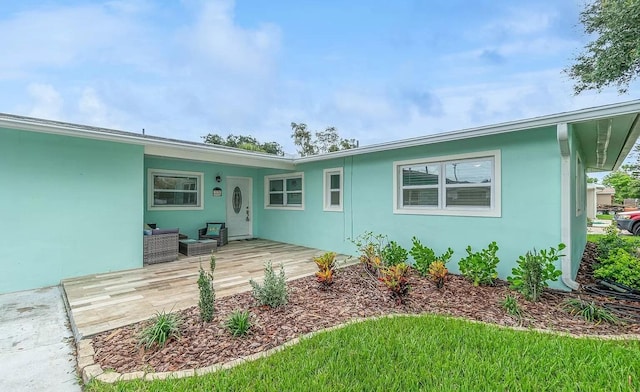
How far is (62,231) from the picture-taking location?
532cm

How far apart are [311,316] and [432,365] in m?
1.55

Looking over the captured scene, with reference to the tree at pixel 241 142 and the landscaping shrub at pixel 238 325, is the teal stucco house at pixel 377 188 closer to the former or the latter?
the landscaping shrub at pixel 238 325

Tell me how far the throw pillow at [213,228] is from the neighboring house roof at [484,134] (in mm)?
2323

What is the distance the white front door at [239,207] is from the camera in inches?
394

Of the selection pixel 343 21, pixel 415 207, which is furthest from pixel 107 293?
pixel 343 21

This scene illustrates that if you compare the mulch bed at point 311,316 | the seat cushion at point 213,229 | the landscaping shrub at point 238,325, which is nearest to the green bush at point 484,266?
the mulch bed at point 311,316

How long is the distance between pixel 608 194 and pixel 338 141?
93.1ft

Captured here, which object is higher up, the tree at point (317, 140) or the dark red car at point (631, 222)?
the tree at point (317, 140)

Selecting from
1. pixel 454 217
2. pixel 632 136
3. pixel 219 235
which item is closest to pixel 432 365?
pixel 454 217

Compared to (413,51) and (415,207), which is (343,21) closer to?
(413,51)

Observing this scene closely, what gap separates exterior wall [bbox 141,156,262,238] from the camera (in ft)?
27.1

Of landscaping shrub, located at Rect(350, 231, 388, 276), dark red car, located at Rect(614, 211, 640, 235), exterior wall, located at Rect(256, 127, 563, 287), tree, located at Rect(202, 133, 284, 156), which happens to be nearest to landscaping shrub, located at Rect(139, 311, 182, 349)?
landscaping shrub, located at Rect(350, 231, 388, 276)

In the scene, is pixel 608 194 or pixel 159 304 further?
pixel 608 194

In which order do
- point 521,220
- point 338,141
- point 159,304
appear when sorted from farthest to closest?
point 338,141 < point 521,220 < point 159,304
